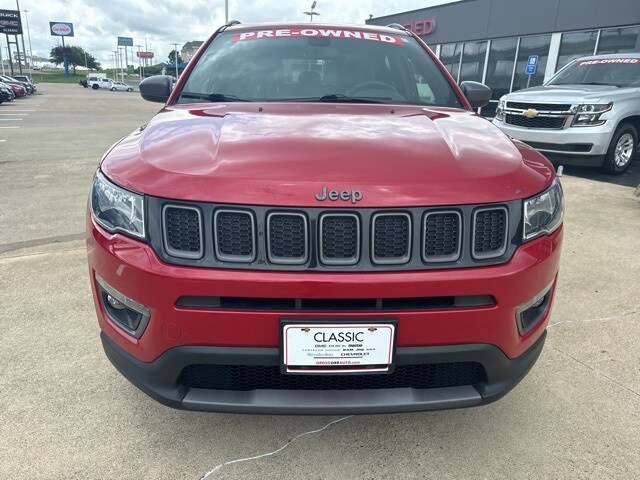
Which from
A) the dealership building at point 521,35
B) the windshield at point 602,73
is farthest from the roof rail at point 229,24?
the dealership building at point 521,35

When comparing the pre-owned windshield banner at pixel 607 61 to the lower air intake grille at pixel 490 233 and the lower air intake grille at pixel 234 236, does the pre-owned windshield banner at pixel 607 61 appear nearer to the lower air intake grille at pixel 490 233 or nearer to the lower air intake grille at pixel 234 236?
the lower air intake grille at pixel 490 233

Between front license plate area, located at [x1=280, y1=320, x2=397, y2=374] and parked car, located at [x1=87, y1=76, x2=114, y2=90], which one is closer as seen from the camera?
front license plate area, located at [x1=280, y1=320, x2=397, y2=374]

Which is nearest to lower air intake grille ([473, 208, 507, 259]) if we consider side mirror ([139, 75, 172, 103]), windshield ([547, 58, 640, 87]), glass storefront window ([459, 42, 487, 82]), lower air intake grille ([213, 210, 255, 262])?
lower air intake grille ([213, 210, 255, 262])

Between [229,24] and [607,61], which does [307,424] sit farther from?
[607,61]

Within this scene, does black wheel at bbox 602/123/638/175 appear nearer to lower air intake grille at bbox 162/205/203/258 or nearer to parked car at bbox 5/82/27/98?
lower air intake grille at bbox 162/205/203/258

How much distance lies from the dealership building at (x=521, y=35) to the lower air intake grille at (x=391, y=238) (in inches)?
619

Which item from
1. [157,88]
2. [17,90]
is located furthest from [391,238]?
[17,90]

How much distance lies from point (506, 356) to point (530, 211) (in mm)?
504

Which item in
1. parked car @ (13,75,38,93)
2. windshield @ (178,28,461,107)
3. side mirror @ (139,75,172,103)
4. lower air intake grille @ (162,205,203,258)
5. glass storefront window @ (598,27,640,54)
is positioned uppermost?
glass storefront window @ (598,27,640,54)

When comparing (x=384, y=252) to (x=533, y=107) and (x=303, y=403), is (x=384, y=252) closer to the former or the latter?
(x=303, y=403)

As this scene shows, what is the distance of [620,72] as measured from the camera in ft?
25.2

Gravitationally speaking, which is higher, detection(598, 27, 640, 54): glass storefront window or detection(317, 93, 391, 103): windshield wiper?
detection(598, 27, 640, 54): glass storefront window

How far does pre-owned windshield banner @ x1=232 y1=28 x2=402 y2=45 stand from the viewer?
3030 millimetres

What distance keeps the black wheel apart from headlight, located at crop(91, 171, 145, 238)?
7313mm
